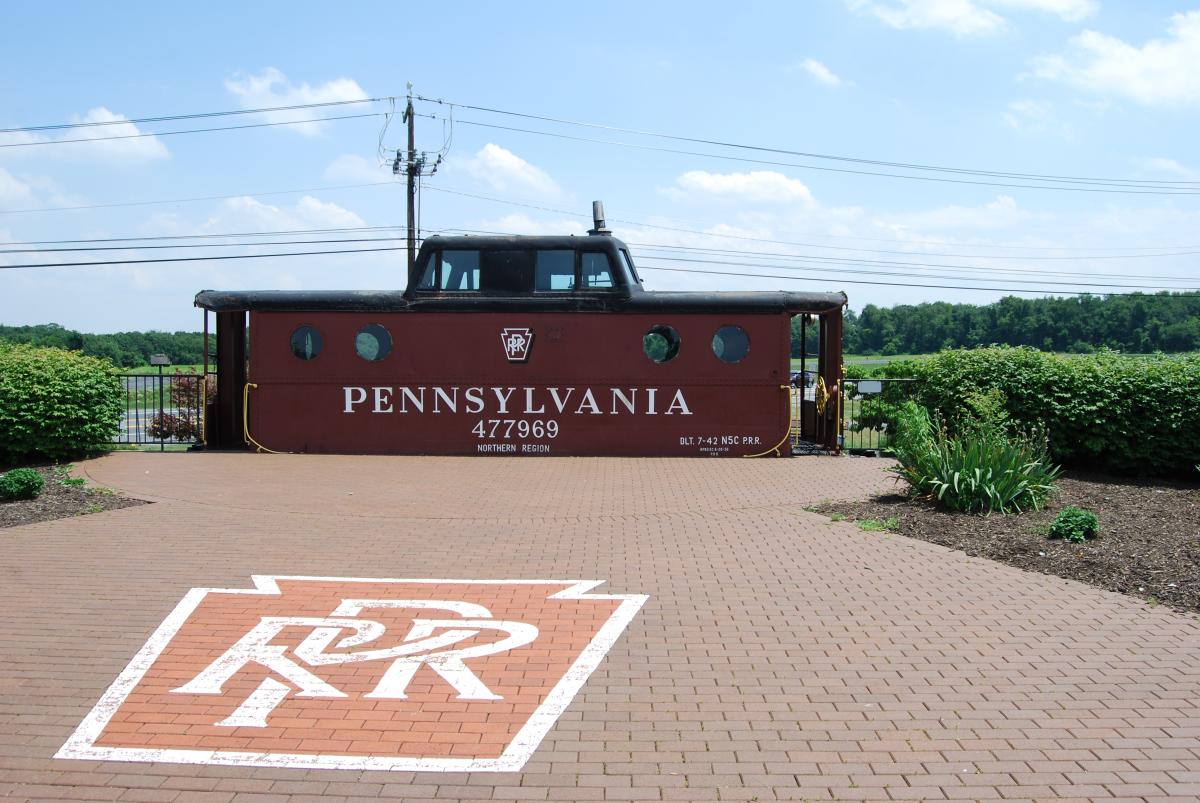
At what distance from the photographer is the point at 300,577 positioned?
25.3ft

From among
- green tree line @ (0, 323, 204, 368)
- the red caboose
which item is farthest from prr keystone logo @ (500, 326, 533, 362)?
green tree line @ (0, 323, 204, 368)

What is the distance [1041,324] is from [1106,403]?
1879 inches

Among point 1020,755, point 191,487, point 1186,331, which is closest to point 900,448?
point 1020,755

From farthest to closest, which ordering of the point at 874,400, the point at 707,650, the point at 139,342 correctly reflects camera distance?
the point at 139,342 < the point at 874,400 < the point at 707,650

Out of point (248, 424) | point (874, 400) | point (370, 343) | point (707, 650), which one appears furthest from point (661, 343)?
point (707, 650)

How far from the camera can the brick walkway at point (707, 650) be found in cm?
438

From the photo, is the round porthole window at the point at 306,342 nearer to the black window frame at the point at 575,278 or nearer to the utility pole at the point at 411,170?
the black window frame at the point at 575,278

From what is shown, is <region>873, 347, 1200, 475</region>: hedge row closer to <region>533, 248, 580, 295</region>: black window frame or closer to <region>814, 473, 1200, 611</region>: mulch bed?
<region>814, 473, 1200, 611</region>: mulch bed

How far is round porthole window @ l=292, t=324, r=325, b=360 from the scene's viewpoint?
15.7 meters

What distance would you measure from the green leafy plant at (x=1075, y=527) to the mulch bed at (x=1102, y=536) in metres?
0.07

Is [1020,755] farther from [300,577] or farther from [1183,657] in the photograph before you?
[300,577]

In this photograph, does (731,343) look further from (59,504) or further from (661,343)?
(59,504)

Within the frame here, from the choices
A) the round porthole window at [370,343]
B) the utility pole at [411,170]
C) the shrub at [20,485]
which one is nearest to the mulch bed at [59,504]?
the shrub at [20,485]

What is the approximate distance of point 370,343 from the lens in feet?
51.4
